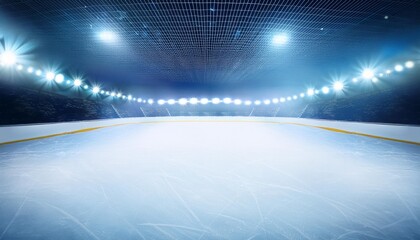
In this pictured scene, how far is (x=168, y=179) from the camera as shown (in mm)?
3027

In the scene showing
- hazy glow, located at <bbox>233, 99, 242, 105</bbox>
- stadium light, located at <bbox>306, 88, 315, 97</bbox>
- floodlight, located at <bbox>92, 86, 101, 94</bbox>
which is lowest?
floodlight, located at <bbox>92, 86, 101, 94</bbox>

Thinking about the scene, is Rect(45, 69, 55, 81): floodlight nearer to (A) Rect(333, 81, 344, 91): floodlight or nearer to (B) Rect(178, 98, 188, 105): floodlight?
(B) Rect(178, 98, 188, 105): floodlight

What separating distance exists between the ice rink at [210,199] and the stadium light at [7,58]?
4.87 meters

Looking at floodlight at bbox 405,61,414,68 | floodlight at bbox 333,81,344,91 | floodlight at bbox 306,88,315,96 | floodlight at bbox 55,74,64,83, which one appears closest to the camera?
floodlight at bbox 405,61,414,68

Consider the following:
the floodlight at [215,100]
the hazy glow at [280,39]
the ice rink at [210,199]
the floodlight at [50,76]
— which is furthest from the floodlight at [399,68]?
the floodlight at [50,76]

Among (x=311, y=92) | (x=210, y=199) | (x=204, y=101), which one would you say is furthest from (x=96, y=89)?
(x=311, y=92)

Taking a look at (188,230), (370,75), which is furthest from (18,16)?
(370,75)

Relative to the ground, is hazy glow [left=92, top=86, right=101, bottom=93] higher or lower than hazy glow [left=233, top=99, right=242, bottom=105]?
lower

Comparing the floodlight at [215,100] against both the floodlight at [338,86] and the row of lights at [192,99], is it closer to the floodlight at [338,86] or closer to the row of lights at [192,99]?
the row of lights at [192,99]

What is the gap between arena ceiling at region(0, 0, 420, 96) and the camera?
4.67 meters

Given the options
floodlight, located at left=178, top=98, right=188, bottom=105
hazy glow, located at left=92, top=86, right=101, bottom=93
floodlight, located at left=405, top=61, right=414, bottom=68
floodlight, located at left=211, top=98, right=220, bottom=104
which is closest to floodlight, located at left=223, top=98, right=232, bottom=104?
floodlight, located at left=211, top=98, right=220, bottom=104

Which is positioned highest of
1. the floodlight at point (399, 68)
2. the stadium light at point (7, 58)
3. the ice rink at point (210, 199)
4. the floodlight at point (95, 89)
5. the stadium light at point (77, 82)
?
A: the floodlight at point (399, 68)

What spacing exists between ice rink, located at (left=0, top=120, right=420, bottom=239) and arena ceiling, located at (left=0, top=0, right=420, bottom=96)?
386cm

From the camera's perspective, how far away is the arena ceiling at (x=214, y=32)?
4668 mm
